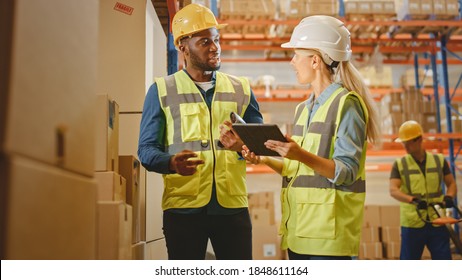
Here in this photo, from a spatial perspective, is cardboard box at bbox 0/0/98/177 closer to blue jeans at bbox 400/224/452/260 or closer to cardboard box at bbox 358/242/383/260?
blue jeans at bbox 400/224/452/260

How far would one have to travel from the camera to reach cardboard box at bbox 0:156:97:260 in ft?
3.20

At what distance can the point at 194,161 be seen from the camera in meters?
2.24

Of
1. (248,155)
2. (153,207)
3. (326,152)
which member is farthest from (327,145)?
(153,207)

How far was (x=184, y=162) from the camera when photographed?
2.24 meters

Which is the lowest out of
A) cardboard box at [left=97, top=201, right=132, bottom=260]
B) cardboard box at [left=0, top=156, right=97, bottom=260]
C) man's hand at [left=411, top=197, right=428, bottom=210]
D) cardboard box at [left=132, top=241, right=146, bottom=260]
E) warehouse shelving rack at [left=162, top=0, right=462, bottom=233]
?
cardboard box at [left=132, top=241, right=146, bottom=260]

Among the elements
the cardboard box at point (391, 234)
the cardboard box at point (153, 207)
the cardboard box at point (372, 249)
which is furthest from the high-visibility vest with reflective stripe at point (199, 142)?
the cardboard box at point (391, 234)

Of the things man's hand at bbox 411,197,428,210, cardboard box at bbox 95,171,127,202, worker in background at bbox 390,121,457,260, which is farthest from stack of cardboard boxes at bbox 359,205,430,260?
cardboard box at bbox 95,171,127,202

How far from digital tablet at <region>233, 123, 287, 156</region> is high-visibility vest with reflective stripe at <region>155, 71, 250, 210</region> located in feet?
0.69

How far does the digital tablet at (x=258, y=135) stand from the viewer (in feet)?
6.65

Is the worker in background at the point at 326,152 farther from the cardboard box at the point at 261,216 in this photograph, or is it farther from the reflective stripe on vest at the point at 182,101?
the cardboard box at the point at 261,216

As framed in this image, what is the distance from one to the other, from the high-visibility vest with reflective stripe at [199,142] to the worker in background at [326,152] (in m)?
0.14

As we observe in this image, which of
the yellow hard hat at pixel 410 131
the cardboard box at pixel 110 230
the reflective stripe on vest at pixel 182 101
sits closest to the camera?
the cardboard box at pixel 110 230

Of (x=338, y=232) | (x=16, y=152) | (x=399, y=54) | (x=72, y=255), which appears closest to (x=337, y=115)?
(x=338, y=232)
